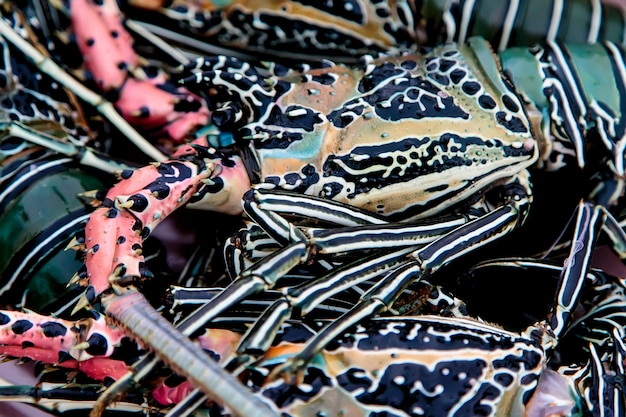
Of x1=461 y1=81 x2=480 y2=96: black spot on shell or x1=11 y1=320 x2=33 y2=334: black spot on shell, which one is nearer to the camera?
x1=11 y1=320 x2=33 y2=334: black spot on shell

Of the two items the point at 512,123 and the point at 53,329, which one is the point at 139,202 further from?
the point at 512,123

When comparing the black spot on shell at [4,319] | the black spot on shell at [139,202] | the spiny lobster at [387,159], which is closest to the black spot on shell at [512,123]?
the spiny lobster at [387,159]

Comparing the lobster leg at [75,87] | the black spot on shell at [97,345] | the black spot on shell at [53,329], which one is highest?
the lobster leg at [75,87]

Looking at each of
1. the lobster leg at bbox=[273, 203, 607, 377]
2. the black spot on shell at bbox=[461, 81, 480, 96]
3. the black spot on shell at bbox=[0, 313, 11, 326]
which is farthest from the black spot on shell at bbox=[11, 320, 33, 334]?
the black spot on shell at bbox=[461, 81, 480, 96]

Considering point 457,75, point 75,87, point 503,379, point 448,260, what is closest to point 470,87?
point 457,75

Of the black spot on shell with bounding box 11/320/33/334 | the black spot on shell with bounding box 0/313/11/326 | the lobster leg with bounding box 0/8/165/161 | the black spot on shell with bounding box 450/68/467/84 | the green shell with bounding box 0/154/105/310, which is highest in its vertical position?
the lobster leg with bounding box 0/8/165/161

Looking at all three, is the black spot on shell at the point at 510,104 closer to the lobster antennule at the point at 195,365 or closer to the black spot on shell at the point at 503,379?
the black spot on shell at the point at 503,379

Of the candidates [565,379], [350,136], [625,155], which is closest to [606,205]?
[625,155]

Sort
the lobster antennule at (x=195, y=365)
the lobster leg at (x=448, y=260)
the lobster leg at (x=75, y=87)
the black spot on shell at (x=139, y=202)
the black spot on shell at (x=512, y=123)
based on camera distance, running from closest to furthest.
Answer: the lobster antennule at (x=195, y=365), the lobster leg at (x=448, y=260), the black spot on shell at (x=139, y=202), the black spot on shell at (x=512, y=123), the lobster leg at (x=75, y=87)

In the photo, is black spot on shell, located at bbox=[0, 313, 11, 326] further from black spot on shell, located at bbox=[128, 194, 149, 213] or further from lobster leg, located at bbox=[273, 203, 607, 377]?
lobster leg, located at bbox=[273, 203, 607, 377]

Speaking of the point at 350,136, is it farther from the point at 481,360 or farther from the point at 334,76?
the point at 481,360
